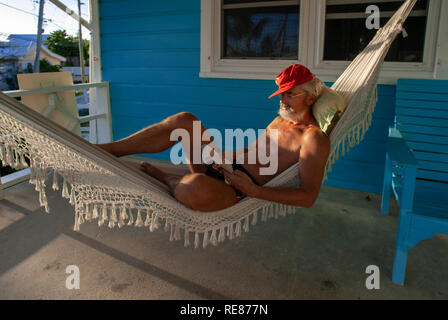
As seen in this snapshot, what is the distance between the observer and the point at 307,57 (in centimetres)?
303

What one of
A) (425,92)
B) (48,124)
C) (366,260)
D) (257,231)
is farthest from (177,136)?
(425,92)

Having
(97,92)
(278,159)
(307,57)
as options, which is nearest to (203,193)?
(278,159)

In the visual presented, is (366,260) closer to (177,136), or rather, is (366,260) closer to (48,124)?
(177,136)

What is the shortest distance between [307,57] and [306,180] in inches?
66.8

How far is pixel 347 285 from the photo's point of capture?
71.8 inches

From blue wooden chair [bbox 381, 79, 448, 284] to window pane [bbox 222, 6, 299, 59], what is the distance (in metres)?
1.04

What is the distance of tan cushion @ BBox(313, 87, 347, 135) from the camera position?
184cm

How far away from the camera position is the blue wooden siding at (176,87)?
3090 mm

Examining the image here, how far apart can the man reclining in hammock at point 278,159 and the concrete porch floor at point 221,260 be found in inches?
18.1

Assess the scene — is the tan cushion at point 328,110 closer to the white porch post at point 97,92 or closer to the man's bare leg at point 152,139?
the man's bare leg at point 152,139

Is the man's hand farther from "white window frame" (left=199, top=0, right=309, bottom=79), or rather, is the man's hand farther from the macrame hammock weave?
"white window frame" (left=199, top=0, right=309, bottom=79)

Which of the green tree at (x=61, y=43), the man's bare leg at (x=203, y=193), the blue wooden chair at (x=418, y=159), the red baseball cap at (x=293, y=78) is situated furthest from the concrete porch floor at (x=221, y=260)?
the green tree at (x=61, y=43)
